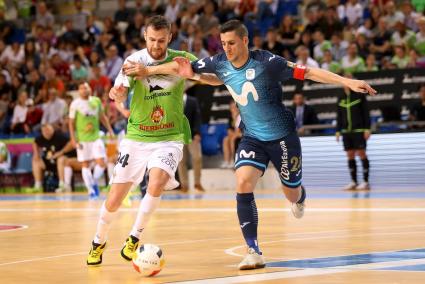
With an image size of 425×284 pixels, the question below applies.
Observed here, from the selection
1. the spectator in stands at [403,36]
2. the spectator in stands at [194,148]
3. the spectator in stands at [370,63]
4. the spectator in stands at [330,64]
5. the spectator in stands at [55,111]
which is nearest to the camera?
the spectator in stands at [194,148]

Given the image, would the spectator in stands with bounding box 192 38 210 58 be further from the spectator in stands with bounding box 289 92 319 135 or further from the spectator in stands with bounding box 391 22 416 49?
the spectator in stands with bounding box 391 22 416 49

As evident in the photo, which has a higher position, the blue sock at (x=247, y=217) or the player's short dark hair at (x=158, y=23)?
→ the player's short dark hair at (x=158, y=23)

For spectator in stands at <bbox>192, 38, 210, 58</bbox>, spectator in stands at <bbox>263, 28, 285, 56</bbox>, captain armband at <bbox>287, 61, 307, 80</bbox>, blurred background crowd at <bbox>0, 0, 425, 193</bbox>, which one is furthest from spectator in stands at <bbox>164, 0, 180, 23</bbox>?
captain armband at <bbox>287, 61, 307, 80</bbox>

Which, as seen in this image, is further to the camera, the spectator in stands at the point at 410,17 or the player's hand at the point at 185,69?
the spectator in stands at the point at 410,17

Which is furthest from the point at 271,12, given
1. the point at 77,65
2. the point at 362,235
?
the point at 362,235

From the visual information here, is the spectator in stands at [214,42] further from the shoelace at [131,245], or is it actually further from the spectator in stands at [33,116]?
the shoelace at [131,245]

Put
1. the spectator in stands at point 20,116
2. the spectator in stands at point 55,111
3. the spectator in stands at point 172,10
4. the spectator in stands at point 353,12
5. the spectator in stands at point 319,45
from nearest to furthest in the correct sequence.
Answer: the spectator in stands at point 319,45
the spectator in stands at point 353,12
the spectator in stands at point 55,111
the spectator in stands at point 20,116
the spectator in stands at point 172,10

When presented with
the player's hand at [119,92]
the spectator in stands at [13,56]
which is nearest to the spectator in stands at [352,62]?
the spectator in stands at [13,56]

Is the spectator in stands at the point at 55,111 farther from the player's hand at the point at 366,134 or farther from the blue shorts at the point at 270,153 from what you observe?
the blue shorts at the point at 270,153

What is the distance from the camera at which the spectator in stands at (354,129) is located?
→ 22203mm

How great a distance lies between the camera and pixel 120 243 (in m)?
11.6

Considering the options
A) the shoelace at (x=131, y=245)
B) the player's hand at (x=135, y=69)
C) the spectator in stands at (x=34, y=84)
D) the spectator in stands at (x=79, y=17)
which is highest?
the spectator in stands at (x=79, y=17)

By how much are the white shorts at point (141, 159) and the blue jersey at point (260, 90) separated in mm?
758

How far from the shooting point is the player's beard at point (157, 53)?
→ 9.66 m
